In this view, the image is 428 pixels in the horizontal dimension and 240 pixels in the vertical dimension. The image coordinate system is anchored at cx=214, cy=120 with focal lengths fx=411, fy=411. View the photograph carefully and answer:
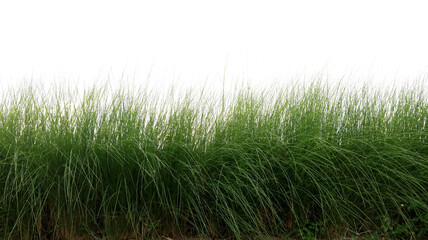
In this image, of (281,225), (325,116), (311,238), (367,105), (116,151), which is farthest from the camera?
(367,105)

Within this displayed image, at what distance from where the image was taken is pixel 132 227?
3650 millimetres

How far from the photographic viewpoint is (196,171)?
3469mm

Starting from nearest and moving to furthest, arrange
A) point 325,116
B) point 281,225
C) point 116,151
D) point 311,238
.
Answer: point 116,151 < point 311,238 < point 281,225 < point 325,116

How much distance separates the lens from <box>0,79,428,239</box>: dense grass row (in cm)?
361

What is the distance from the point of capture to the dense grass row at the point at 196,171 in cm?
361

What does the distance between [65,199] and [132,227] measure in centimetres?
63

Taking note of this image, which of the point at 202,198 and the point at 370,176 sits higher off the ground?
the point at 370,176

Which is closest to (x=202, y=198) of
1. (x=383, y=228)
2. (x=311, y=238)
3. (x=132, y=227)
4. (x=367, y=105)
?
(x=132, y=227)

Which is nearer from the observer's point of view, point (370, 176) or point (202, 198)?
point (202, 198)

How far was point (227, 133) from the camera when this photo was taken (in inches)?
159

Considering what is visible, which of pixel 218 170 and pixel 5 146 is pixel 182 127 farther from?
pixel 5 146

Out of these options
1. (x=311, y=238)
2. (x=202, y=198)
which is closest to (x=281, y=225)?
(x=311, y=238)

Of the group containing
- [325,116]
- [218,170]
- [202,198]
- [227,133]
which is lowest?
[202,198]

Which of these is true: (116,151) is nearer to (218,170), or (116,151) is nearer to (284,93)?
(218,170)
